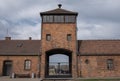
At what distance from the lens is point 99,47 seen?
1576 inches

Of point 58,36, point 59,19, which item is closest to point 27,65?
point 58,36

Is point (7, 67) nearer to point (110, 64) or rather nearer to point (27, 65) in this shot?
point (27, 65)

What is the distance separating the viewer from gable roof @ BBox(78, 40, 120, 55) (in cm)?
3859

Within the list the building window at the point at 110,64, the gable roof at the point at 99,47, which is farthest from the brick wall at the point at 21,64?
the building window at the point at 110,64

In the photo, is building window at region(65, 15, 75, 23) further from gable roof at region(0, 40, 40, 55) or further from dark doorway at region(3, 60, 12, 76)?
dark doorway at region(3, 60, 12, 76)

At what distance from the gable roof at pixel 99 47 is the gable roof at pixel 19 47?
6907mm

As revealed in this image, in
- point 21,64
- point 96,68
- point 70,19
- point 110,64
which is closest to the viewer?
point 96,68

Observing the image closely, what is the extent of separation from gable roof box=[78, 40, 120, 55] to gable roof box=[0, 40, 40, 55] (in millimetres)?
6907

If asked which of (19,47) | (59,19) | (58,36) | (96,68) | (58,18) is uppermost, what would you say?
(58,18)

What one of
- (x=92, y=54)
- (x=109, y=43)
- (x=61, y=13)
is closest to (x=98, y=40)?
(x=109, y=43)

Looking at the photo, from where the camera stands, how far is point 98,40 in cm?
4241

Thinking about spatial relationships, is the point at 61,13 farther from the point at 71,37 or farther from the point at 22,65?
the point at 22,65

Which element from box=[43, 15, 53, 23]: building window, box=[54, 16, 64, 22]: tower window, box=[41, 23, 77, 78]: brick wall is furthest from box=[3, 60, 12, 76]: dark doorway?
box=[54, 16, 64, 22]: tower window

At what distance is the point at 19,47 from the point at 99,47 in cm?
1251
